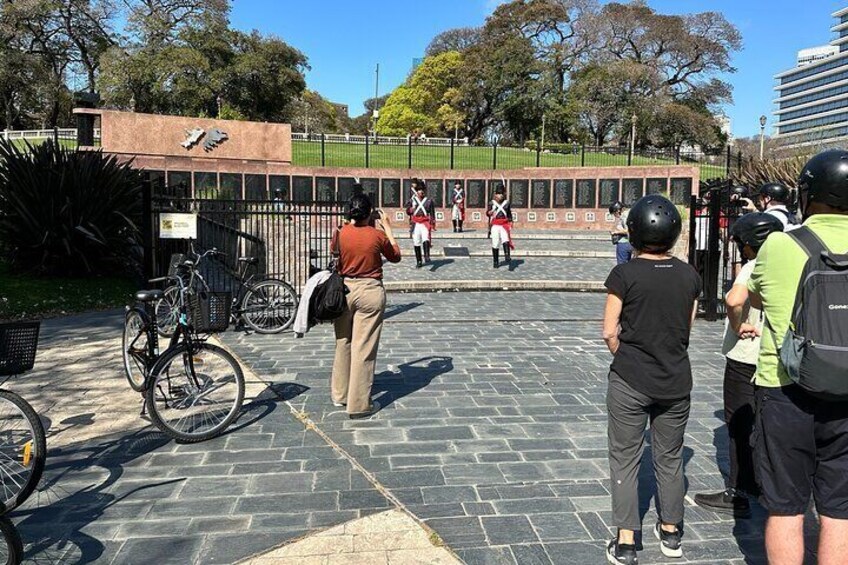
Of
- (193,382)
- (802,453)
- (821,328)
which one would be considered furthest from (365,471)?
(821,328)

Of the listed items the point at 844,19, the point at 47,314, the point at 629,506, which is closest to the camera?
the point at 629,506

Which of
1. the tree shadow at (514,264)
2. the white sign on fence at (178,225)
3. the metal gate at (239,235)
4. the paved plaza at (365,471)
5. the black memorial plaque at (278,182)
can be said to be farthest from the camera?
the black memorial plaque at (278,182)

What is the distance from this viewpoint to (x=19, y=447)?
154 inches

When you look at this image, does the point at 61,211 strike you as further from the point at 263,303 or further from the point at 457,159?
the point at 457,159

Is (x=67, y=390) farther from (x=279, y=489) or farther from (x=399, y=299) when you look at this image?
(x=399, y=299)

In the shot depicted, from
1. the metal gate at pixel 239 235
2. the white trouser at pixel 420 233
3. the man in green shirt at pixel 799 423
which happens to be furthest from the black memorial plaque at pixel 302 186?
the man in green shirt at pixel 799 423

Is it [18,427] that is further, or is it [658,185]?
[658,185]

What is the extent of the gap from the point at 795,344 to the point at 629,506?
1263 mm

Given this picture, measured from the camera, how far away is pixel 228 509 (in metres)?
3.89

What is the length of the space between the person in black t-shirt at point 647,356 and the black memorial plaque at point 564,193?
2248 cm

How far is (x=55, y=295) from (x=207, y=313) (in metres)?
6.85

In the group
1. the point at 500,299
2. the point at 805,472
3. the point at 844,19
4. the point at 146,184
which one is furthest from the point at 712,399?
the point at 844,19

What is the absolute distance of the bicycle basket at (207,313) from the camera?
5445mm

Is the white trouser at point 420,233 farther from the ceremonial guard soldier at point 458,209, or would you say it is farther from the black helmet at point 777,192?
the black helmet at point 777,192
